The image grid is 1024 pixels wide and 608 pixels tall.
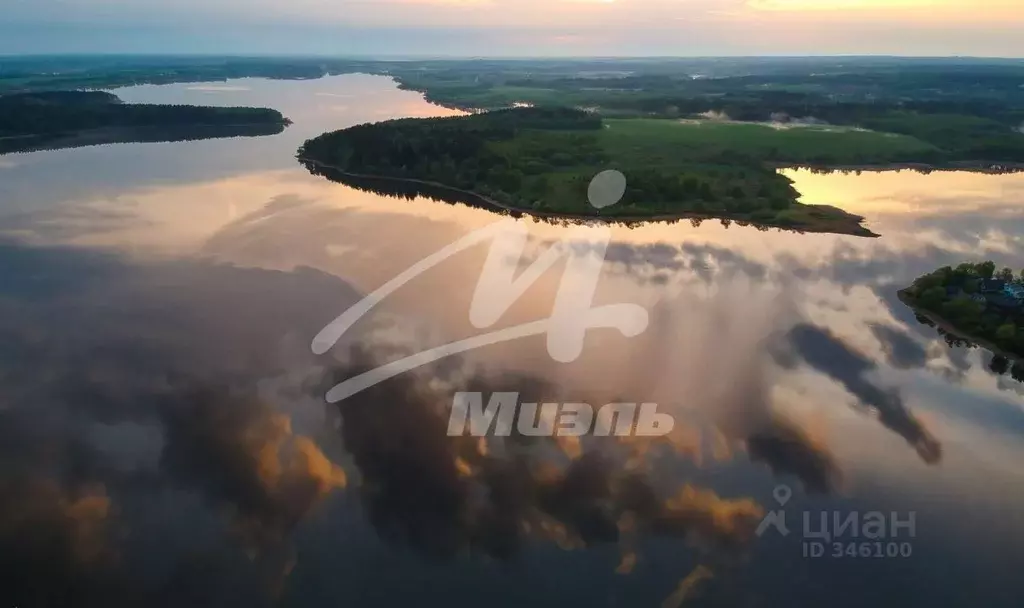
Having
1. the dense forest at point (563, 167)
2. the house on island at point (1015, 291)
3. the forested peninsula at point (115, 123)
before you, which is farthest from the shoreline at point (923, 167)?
the forested peninsula at point (115, 123)

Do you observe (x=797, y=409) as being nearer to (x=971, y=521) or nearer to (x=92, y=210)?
(x=971, y=521)

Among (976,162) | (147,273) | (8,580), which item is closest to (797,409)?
(8,580)

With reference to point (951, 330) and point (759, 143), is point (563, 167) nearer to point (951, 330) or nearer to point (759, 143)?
point (759, 143)

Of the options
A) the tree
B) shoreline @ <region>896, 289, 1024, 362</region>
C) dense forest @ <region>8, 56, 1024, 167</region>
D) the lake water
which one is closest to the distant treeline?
dense forest @ <region>8, 56, 1024, 167</region>

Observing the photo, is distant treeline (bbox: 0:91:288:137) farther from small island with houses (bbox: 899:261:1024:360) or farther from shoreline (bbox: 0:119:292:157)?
small island with houses (bbox: 899:261:1024:360)

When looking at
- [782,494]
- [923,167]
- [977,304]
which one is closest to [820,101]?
[923,167]

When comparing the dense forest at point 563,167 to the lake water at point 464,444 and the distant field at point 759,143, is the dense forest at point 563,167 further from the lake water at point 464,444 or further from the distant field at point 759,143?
the lake water at point 464,444
